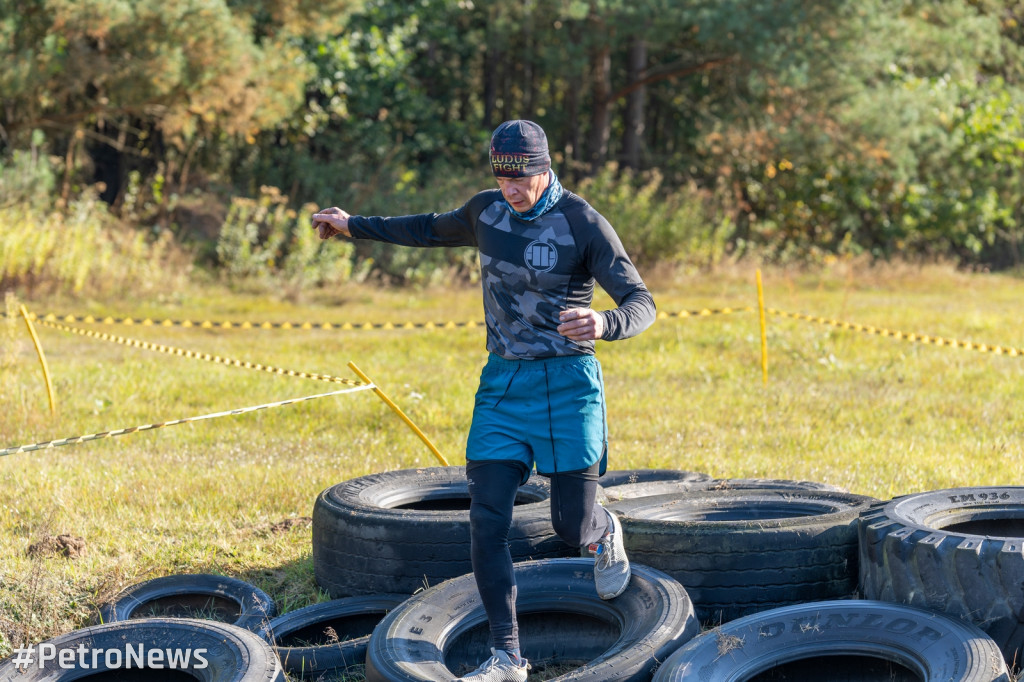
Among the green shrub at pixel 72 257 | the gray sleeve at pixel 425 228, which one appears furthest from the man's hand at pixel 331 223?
the green shrub at pixel 72 257

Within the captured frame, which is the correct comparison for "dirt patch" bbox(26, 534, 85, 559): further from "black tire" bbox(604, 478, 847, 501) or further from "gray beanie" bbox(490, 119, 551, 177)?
"gray beanie" bbox(490, 119, 551, 177)

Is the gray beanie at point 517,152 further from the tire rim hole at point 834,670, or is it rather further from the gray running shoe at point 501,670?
the tire rim hole at point 834,670

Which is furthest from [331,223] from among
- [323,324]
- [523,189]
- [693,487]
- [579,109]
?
[579,109]

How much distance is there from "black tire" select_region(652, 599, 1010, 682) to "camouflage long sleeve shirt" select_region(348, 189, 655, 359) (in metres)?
1.22

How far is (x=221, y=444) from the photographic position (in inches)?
342

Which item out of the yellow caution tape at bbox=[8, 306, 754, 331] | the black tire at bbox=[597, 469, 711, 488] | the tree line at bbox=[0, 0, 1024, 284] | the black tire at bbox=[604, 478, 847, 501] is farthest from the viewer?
the tree line at bbox=[0, 0, 1024, 284]

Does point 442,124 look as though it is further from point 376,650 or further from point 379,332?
point 376,650

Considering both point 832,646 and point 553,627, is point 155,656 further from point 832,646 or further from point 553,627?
point 832,646

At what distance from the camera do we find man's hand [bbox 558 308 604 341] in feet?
12.2

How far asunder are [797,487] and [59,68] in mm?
16235

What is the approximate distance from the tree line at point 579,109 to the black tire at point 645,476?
1358 centimetres

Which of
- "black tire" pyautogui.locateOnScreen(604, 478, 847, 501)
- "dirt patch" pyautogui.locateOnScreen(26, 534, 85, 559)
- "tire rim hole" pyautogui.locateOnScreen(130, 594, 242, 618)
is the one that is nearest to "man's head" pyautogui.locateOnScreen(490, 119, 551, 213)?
"black tire" pyautogui.locateOnScreen(604, 478, 847, 501)

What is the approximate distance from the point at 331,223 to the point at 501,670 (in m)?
2.07

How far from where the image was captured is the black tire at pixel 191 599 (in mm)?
5418
